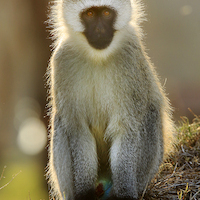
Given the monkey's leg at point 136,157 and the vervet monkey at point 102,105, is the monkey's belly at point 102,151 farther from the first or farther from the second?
the monkey's leg at point 136,157

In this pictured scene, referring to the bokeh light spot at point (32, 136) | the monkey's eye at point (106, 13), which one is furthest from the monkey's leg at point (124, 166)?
the bokeh light spot at point (32, 136)

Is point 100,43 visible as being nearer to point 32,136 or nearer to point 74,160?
point 74,160

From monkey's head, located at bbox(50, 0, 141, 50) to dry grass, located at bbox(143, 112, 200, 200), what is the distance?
5.98 feet

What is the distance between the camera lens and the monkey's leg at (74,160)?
158 inches

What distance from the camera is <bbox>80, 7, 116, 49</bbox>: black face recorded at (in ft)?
12.8

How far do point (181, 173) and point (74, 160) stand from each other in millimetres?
1381

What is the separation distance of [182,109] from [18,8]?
4.90m

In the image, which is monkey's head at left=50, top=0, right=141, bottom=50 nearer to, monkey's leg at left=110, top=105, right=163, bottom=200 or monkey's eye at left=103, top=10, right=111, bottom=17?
monkey's eye at left=103, top=10, right=111, bottom=17

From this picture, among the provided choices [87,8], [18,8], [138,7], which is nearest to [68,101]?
[87,8]

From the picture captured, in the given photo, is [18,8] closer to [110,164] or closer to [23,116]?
[23,116]

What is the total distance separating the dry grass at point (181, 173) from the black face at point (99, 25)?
182 centimetres

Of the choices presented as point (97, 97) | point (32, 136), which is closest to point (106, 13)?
point (97, 97)

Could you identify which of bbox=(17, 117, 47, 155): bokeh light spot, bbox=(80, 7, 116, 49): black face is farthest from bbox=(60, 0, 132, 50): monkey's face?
bbox=(17, 117, 47, 155): bokeh light spot

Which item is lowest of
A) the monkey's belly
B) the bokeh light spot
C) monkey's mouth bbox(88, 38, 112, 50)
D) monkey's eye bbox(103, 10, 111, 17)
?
the bokeh light spot
